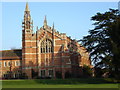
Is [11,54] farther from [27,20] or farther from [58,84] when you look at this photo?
[58,84]

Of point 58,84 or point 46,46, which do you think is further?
point 46,46

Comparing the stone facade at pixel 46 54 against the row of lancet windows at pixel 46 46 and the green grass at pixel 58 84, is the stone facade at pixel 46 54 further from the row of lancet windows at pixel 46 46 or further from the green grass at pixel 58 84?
the green grass at pixel 58 84

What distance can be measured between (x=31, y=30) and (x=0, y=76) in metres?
16.4

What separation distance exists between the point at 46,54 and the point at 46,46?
2.33 metres

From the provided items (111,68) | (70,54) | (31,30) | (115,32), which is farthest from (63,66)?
(115,32)

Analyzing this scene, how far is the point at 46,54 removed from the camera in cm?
7094

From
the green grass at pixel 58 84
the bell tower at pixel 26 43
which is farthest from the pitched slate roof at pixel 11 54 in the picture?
the green grass at pixel 58 84

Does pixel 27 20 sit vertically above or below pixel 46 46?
above

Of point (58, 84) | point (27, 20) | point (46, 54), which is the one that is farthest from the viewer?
point (27, 20)

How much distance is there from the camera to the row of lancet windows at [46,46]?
7081cm

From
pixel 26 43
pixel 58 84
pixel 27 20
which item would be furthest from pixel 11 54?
pixel 58 84

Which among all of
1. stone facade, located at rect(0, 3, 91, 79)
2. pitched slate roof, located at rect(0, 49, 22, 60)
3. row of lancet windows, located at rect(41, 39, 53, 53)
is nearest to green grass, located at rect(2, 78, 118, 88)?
stone facade, located at rect(0, 3, 91, 79)

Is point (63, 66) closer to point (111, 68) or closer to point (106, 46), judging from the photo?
point (106, 46)

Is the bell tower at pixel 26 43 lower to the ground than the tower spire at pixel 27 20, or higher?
lower
